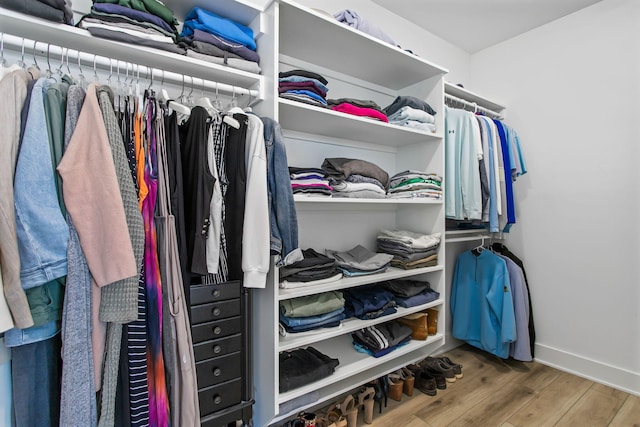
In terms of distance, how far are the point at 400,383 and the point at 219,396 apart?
110 cm

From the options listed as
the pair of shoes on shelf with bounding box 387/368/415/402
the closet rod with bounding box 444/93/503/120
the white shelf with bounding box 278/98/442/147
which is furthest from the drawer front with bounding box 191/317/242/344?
the closet rod with bounding box 444/93/503/120

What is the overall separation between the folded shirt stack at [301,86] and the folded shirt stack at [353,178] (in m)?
0.34

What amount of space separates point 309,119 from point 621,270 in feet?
7.28

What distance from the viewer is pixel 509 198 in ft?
7.01

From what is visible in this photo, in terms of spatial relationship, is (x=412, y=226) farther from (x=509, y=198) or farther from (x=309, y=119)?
(x=309, y=119)

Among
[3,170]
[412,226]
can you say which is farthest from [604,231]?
[3,170]

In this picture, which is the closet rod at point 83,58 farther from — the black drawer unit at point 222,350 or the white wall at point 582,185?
the white wall at point 582,185

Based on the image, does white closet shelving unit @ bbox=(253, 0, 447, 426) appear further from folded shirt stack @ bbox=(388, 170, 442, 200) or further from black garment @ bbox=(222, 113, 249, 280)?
black garment @ bbox=(222, 113, 249, 280)

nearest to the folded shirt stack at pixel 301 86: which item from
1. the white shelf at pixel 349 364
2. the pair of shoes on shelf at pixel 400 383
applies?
the white shelf at pixel 349 364

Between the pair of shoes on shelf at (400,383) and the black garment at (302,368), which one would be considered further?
the pair of shoes on shelf at (400,383)

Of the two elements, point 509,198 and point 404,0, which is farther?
point 509,198

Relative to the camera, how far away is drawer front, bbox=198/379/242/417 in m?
1.07

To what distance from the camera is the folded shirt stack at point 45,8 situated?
2.79ft

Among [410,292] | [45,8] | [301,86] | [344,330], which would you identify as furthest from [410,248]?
[45,8]
